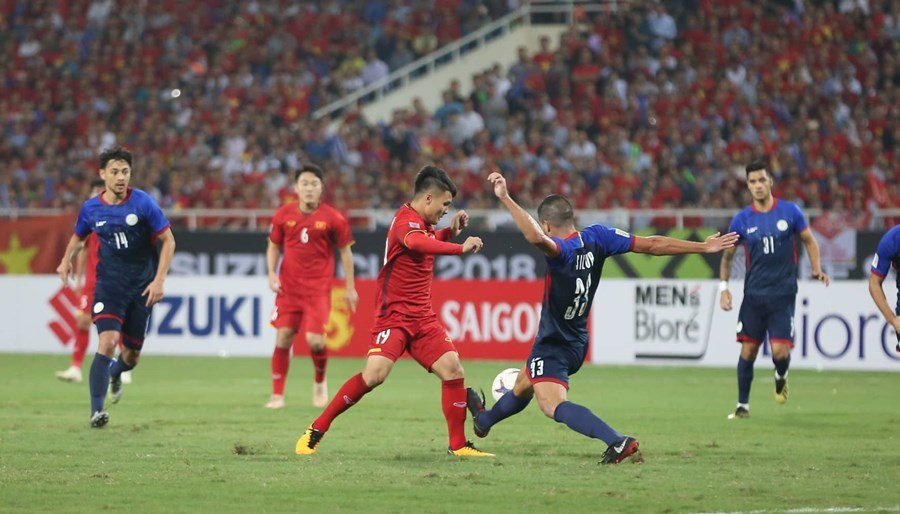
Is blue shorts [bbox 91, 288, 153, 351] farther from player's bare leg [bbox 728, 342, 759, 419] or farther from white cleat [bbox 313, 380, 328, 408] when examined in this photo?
player's bare leg [bbox 728, 342, 759, 419]

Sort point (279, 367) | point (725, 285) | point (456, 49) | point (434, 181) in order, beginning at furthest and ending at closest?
point (456, 49), point (279, 367), point (725, 285), point (434, 181)

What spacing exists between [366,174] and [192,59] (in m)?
6.64

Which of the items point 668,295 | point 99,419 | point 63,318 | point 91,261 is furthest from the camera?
point 63,318

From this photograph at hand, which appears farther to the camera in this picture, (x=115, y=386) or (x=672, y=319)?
(x=672, y=319)

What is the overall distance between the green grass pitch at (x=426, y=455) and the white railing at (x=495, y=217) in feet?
18.9

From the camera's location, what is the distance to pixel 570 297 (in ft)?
32.8

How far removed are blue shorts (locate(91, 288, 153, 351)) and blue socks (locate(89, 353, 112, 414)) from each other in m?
0.26

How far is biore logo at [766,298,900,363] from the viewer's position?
19609 millimetres

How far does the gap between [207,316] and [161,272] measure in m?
10.1

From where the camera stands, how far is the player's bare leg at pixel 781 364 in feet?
45.7

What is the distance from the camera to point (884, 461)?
1045 centimetres

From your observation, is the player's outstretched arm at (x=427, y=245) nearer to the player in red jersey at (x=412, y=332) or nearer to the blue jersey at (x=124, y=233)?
the player in red jersey at (x=412, y=332)

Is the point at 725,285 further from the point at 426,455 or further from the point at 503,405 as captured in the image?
the point at 426,455

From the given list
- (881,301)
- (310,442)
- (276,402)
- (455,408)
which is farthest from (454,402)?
(276,402)
